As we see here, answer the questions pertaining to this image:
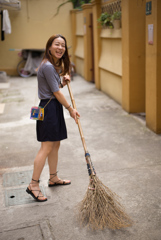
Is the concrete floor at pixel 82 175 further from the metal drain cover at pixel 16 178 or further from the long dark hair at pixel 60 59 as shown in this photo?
the long dark hair at pixel 60 59

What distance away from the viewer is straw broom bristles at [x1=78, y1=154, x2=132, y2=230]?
3.17m

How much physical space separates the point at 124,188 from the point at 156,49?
2.86 metres

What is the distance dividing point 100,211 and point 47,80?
1481mm

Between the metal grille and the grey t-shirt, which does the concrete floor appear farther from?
the metal grille

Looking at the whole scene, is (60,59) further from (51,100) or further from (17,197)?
(17,197)

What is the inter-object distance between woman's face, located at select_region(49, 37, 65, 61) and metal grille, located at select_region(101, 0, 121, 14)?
16.9ft

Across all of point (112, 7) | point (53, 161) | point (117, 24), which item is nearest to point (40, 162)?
point (53, 161)

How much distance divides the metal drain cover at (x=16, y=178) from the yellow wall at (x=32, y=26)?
1143 cm

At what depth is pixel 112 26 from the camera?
28.5ft

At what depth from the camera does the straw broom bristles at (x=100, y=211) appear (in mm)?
3172

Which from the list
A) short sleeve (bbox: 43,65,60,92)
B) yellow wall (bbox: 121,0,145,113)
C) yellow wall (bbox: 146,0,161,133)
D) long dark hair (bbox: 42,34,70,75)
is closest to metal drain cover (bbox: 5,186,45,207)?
short sleeve (bbox: 43,65,60,92)

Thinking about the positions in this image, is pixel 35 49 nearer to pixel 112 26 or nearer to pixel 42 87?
pixel 112 26

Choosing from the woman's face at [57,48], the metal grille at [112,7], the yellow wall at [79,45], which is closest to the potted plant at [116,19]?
the metal grille at [112,7]

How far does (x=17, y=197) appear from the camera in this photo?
154 inches
